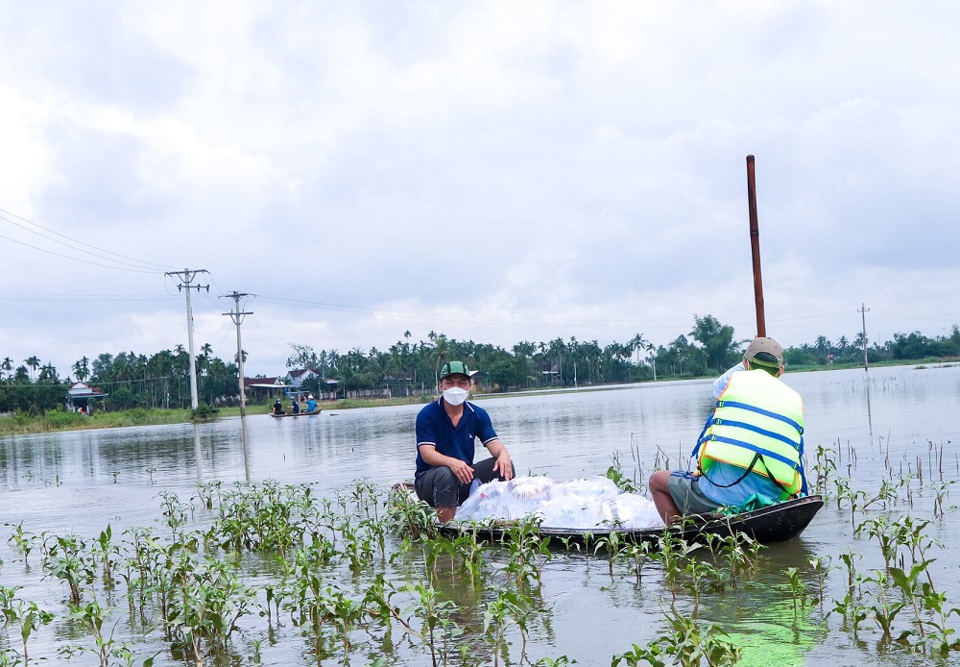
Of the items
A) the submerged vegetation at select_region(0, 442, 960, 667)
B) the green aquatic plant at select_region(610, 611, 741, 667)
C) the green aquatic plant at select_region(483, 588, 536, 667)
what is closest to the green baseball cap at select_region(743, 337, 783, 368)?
the submerged vegetation at select_region(0, 442, 960, 667)

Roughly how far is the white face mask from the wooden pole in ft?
12.8

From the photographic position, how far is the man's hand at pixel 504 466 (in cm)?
902

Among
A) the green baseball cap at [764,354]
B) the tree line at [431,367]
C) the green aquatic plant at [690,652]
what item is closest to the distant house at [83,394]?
the tree line at [431,367]

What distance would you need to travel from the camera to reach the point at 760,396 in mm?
6891

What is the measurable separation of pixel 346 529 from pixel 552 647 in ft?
11.2

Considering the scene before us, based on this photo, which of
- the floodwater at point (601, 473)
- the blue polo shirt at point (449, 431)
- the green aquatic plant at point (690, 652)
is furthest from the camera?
the blue polo shirt at point (449, 431)

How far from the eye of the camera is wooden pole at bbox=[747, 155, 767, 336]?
35.4 feet

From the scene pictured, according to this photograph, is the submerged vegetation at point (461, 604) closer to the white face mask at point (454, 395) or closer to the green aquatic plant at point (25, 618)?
the green aquatic plant at point (25, 618)

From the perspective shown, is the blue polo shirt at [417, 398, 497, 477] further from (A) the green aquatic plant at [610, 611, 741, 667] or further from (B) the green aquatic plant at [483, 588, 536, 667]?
(A) the green aquatic plant at [610, 611, 741, 667]

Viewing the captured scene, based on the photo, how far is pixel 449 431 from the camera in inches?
356

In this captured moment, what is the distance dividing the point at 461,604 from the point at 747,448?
8.20ft

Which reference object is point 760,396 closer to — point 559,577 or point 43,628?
point 559,577

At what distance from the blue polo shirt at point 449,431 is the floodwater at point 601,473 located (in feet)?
5.85

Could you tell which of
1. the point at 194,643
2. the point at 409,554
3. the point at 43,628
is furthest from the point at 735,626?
the point at 43,628
